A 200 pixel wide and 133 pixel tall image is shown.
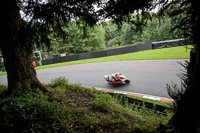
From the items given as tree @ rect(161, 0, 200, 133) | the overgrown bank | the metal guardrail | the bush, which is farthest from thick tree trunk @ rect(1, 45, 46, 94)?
tree @ rect(161, 0, 200, 133)

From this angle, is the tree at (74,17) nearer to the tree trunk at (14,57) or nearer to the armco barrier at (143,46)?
the tree trunk at (14,57)

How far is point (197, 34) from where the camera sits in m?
1.67

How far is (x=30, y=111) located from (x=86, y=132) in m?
1.55

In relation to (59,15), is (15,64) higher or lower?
lower

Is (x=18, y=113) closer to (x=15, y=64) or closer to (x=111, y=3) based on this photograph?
(x=15, y=64)

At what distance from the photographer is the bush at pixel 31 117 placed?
243 cm

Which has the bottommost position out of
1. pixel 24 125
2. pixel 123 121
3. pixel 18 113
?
pixel 123 121

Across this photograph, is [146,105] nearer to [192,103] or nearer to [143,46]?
[192,103]

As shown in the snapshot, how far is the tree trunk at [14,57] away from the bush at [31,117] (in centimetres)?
125

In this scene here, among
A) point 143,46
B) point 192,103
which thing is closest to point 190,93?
point 192,103

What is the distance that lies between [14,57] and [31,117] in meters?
2.57

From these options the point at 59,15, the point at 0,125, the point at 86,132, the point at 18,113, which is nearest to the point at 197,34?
the point at 59,15

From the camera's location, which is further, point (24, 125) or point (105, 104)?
point (105, 104)

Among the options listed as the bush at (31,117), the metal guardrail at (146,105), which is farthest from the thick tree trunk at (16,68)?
the metal guardrail at (146,105)
